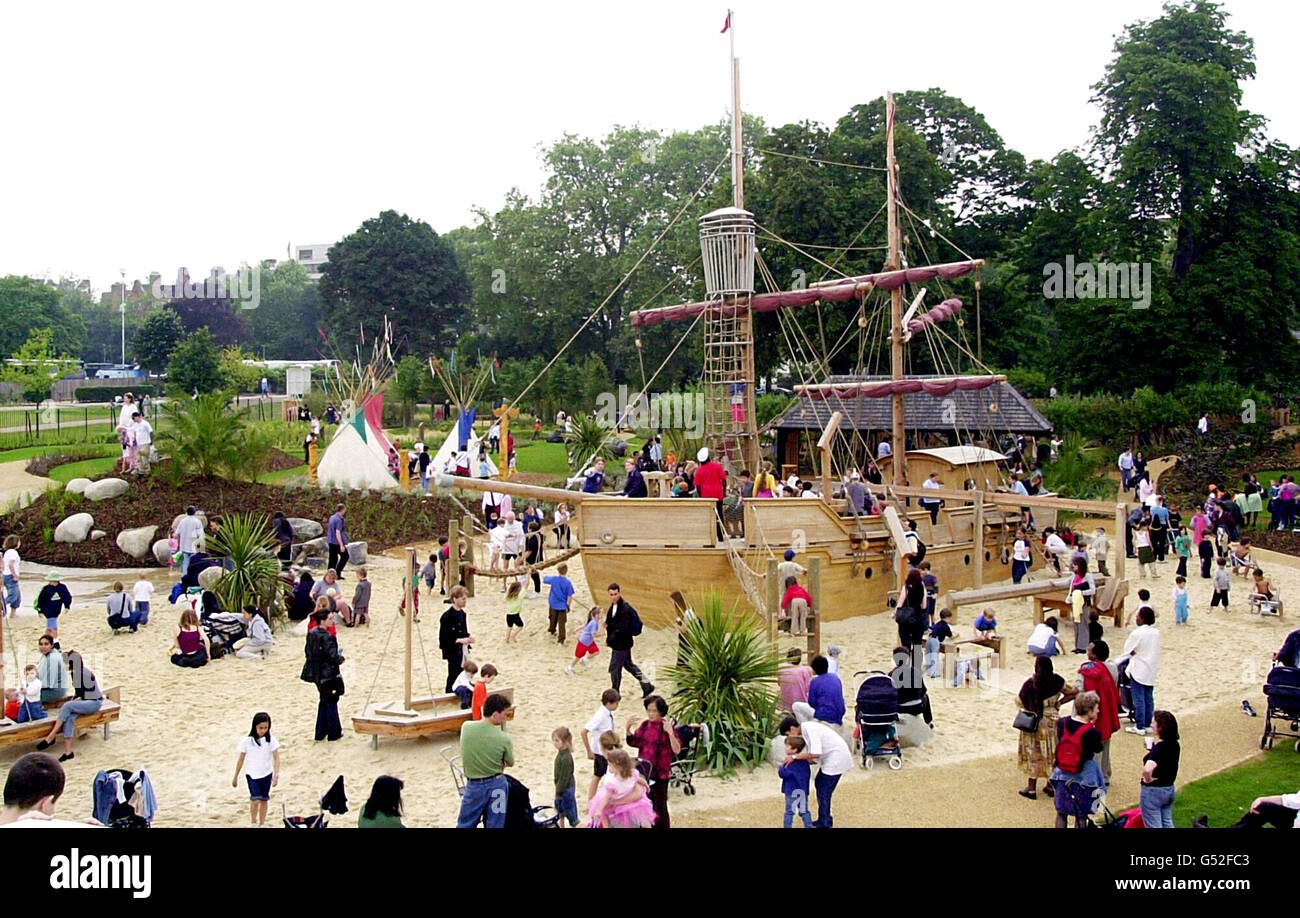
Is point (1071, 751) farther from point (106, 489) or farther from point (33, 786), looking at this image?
point (106, 489)

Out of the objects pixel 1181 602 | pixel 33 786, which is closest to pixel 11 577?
pixel 33 786

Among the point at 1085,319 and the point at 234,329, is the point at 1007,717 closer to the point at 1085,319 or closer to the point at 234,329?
the point at 1085,319

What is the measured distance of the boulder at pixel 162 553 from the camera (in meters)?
24.3

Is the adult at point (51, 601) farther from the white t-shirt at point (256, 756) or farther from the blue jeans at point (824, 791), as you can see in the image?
the blue jeans at point (824, 791)

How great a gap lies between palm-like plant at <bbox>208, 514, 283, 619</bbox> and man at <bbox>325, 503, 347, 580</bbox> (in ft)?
8.71

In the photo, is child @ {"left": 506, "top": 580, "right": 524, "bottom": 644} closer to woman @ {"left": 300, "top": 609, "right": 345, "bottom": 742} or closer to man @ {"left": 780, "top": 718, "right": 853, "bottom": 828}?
woman @ {"left": 300, "top": 609, "right": 345, "bottom": 742}

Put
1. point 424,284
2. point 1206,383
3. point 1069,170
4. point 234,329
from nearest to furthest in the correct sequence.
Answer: point 1206,383 → point 1069,170 → point 424,284 → point 234,329

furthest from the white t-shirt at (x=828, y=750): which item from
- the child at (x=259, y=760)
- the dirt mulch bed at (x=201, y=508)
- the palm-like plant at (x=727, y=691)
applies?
the dirt mulch bed at (x=201, y=508)

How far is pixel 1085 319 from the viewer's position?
38.8 m

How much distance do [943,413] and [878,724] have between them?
21178 mm

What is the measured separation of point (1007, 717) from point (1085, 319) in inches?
1098

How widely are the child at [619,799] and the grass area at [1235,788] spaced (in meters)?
4.67
